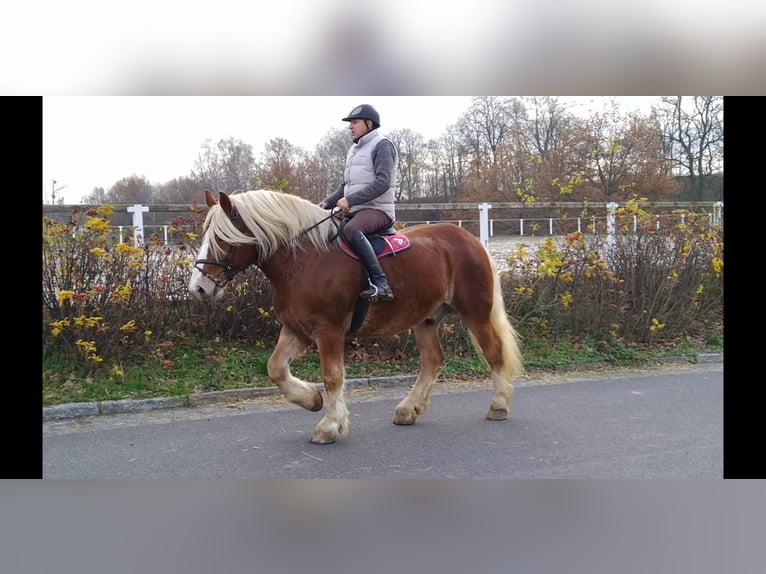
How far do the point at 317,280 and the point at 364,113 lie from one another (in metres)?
1.38

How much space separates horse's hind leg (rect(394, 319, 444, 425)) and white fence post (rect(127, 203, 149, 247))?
342 cm

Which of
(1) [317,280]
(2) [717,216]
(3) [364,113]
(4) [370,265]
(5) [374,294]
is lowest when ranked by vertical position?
(5) [374,294]

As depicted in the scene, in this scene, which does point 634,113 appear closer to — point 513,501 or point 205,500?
point 513,501

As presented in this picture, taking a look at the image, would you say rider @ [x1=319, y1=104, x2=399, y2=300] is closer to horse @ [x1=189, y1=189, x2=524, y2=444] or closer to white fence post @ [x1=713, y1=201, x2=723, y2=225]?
horse @ [x1=189, y1=189, x2=524, y2=444]

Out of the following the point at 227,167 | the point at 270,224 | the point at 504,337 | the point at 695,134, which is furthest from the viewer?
the point at 695,134

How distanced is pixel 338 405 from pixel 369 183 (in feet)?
5.84

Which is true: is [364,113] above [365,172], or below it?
above

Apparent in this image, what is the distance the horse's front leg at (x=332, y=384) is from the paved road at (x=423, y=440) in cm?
11

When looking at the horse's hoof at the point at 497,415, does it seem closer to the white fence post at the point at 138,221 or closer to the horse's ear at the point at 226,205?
the horse's ear at the point at 226,205

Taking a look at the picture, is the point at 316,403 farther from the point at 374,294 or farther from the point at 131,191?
the point at 131,191

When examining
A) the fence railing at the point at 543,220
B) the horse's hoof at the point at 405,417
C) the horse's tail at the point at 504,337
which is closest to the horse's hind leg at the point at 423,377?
the horse's hoof at the point at 405,417

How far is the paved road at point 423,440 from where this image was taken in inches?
171

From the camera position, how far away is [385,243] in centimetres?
503

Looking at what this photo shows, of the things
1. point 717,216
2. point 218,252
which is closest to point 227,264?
point 218,252
